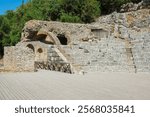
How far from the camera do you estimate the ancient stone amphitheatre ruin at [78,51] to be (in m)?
19.0

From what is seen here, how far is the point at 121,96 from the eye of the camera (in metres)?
9.42

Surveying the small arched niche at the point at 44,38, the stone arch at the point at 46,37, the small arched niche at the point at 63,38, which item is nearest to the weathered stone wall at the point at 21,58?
the stone arch at the point at 46,37

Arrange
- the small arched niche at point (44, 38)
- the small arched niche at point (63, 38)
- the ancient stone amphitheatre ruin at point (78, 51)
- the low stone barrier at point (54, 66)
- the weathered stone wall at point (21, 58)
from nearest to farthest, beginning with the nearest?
the low stone barrier at point (54, 66), the ancient stone amphitheatre ruin at point (78, 51), the weathered stone wall at point (21, 58), the small arched niche at point (44, 38), the small arched niche at point (63, 38)

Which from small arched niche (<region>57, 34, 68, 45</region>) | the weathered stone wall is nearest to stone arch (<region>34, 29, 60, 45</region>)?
small arched niche (<region>57, 34, 68, 45</region>)

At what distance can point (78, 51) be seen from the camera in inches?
800

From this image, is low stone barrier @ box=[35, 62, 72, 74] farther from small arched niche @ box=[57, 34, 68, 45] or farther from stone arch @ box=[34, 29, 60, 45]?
small arched niche @ box=[57, 34, 68, 45]

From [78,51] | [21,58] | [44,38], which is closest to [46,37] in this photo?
[44,38]

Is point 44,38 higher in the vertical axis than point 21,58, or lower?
higher

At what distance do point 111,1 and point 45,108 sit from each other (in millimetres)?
39231

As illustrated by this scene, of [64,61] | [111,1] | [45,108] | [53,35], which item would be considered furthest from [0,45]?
[45,108]

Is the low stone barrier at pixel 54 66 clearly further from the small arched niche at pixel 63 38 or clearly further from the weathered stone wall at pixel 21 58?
the small arched niche at pixel 63 38

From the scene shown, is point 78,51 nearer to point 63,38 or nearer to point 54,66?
point 54,66

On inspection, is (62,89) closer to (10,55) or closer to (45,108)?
(45,108)

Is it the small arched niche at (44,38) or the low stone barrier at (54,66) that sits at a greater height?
the small arched niche at (44,38)
